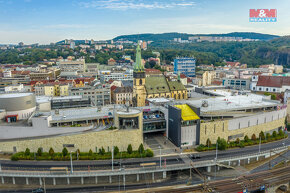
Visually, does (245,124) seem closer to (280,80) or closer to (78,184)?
(78,184)

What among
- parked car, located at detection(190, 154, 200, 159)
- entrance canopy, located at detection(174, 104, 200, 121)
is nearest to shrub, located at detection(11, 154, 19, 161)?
parked car, located at detection(190, 154, 200, 159)

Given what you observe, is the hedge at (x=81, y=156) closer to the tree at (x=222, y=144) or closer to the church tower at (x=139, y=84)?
the tree at (x=222, y=144)

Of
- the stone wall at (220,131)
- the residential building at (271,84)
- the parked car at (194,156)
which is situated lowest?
the parked car at (194,156)

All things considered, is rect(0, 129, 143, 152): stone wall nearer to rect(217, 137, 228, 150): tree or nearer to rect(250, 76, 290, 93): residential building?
rect(217, 137, 228, 150): tree

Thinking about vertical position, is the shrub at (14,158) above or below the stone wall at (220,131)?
below

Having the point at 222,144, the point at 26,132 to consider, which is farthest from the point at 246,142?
the point at 26,132

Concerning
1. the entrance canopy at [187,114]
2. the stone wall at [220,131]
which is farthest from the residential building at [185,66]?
the entrance canopy at [187,114]

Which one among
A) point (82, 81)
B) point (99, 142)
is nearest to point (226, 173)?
point (99, 142)
